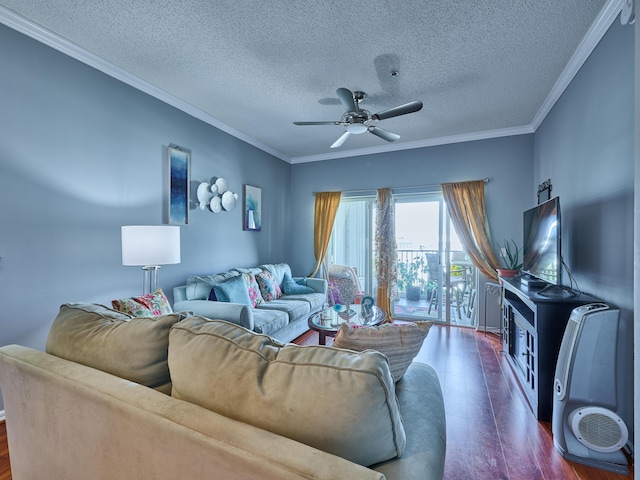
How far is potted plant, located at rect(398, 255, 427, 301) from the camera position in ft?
14.6

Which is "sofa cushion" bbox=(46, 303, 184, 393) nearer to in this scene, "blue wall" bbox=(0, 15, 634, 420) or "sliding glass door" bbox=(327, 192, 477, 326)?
"blue wall" bbox=(0, 15, 634, 420)

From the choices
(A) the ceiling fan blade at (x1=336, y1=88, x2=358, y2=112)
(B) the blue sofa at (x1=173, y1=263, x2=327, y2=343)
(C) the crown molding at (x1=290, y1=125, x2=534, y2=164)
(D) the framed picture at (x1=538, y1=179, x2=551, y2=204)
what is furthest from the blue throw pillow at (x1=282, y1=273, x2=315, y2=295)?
(D) the framed picture at (x1=538, y1=179, x2=551, y2=204)

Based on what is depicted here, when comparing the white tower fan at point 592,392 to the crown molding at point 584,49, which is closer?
the white tower fan at point 592,392

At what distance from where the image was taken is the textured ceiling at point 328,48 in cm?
186

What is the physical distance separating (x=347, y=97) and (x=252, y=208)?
2338 mm

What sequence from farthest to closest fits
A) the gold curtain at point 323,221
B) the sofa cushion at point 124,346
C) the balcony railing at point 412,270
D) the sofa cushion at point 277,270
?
1. the gold curtain at point 323,221
2. the balcony railing at point 412,270
3. the sofa cushion at point 277,270
4. the sofa cushion at point 124,346

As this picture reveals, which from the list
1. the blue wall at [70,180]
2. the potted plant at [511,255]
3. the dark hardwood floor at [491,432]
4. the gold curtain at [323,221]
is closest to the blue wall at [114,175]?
the blue wall at [70,180]

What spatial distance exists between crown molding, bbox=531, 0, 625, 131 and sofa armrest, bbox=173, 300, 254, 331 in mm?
3228

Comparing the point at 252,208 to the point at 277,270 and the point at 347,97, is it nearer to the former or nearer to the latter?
the point at 277,270

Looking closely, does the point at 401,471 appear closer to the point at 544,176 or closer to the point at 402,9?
the point at 402,9

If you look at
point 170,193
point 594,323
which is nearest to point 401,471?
point 594,323

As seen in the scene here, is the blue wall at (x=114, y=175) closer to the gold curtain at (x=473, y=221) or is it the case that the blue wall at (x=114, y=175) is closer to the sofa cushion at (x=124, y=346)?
the gold curtain at (x=473, y=221)

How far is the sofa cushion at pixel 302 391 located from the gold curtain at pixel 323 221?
4.03 meters

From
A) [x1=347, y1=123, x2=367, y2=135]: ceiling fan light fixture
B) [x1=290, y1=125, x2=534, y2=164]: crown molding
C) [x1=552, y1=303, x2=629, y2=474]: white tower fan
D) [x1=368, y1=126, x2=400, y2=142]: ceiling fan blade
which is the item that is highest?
[x1=290, y1=125, x2=534, y2=164]: crown molding
